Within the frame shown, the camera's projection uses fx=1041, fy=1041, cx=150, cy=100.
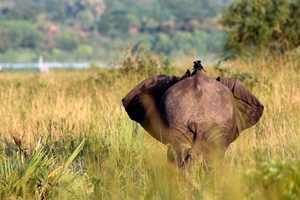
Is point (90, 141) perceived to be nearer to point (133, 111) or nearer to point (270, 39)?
point (133, 111)

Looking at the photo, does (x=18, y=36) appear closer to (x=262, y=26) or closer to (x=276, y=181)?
(x=262, y=26)

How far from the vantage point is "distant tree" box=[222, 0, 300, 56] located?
20.7 m

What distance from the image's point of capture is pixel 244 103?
24.8 ft

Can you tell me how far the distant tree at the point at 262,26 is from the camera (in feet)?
67.9

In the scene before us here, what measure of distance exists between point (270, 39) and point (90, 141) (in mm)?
12670

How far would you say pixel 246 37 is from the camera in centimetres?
2150

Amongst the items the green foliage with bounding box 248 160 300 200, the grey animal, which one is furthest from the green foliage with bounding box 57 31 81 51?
the green foliage with bounding box 248 160 300 200

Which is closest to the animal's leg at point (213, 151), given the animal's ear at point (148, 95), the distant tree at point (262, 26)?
the animal's ear at point (148, 95)

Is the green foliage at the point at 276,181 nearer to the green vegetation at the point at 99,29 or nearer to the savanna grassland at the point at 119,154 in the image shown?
the savanna grassland at the point at 119,154

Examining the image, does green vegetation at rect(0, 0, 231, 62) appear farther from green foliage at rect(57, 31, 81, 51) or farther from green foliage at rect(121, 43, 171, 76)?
green foliage at rect(121, 43, 171, 76)

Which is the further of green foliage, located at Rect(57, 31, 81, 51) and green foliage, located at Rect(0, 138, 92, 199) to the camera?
green foliage, located at Rect(57, 31, 81, 51)

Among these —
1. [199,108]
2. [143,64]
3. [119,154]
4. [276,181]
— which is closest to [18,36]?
[143,64]

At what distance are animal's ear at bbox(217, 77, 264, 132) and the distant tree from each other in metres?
12.8

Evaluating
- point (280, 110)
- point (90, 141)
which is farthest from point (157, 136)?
point (280, 110)
